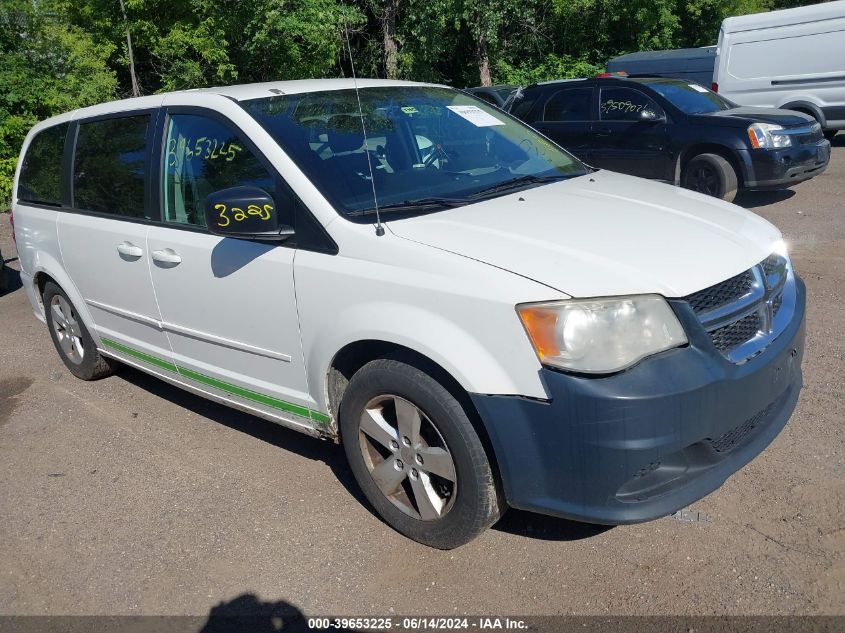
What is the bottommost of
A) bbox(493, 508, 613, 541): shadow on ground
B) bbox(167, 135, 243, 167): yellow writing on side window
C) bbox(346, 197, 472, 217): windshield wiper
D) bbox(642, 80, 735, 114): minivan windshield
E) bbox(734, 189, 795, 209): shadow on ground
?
bbox(734, 189, 795, 209): shadow on ground

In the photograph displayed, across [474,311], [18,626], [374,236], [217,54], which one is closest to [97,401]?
[18,626]

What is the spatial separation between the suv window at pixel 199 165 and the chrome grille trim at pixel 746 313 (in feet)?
6.22

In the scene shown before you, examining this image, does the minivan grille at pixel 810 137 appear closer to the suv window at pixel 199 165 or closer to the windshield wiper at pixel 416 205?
the windshield wiper at pixel 416 205

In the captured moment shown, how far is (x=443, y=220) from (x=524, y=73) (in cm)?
2151

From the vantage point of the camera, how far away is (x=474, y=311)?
275 centimetres

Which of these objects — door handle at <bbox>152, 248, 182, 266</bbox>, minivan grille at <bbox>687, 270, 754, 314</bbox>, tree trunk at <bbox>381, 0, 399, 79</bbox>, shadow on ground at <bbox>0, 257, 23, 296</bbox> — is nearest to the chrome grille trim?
minivan grille at <bbox>687, 270, 754, 314</bbox>

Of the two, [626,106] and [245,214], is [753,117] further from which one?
[245,214]

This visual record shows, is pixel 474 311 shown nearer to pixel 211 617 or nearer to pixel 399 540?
pixel 399 540

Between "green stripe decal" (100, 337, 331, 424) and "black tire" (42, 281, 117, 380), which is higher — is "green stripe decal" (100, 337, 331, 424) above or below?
above

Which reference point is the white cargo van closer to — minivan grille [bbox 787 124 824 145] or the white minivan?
minivan grille [bbox 787 124 824 145]

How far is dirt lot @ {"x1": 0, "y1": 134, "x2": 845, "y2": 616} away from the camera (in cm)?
295

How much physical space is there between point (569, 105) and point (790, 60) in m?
5.43

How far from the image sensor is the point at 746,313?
2.92 metres

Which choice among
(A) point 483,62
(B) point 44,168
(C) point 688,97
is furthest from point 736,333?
(A) point 483,62
